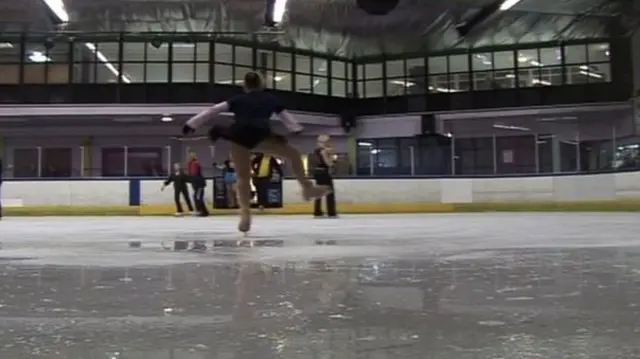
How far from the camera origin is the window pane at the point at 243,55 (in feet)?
90.8

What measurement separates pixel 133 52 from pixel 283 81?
6097 millimetres

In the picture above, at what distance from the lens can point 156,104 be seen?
25.7 m

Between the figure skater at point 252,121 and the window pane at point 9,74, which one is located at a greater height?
the window pane at point 9,74

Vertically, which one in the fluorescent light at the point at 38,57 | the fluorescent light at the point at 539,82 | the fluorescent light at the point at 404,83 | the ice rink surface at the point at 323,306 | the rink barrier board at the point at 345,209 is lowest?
the ice rink surface at the point at 323,306

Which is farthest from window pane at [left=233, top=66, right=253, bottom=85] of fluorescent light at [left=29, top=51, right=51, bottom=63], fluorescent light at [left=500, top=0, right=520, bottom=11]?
fluorescent light at [left=500, top=0, right=520, bottom=11]

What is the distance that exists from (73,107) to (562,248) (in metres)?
23.3

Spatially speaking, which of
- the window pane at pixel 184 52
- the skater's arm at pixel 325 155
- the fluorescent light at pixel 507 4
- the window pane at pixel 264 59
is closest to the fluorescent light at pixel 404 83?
the window pane at pixel 264 59

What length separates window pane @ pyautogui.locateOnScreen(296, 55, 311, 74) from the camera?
29.1 meters

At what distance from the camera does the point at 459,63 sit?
2942 centimetres

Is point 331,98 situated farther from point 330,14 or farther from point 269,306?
point 269,306

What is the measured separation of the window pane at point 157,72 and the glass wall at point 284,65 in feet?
0.13

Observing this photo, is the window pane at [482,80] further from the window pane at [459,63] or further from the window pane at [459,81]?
the window pane at [459,63]

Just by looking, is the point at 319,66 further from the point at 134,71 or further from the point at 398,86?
the point at 134,71

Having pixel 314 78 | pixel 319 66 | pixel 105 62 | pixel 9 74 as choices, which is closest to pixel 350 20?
pixel 314 78
